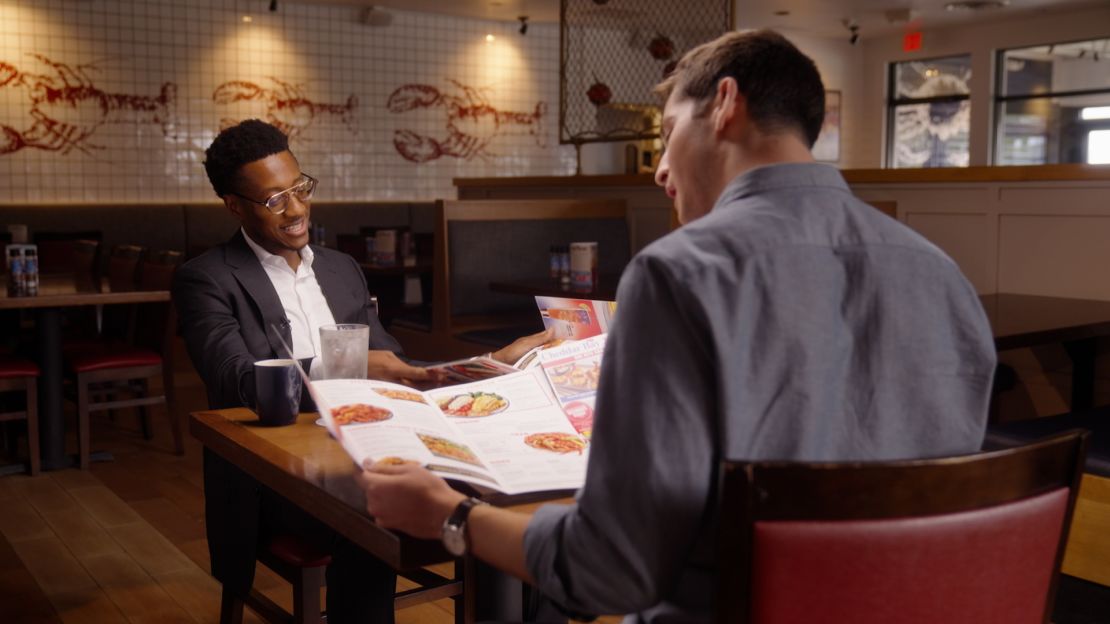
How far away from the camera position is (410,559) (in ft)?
3.64

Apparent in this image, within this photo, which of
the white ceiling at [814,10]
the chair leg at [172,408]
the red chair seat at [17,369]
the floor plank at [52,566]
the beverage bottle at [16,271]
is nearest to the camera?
the floor plank at [52,566]

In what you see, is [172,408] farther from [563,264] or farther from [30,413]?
[563,264]

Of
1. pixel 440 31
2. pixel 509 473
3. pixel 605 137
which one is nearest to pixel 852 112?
pixel 440 31

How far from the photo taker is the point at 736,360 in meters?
0.93

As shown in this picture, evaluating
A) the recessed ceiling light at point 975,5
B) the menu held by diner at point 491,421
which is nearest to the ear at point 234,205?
the menu held by diner at point 491,421

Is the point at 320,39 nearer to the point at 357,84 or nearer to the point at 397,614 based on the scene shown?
the point at 357,84

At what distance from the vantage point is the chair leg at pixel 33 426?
14.0 ft

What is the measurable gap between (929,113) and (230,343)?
1036 centimetres

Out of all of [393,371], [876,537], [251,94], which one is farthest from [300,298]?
[251,94]

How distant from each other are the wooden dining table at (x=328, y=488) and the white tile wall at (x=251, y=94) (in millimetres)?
6665

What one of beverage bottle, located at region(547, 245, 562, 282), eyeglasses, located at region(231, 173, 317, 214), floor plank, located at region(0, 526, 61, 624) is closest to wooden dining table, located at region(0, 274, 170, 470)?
floor plank, located at region(0, 526, 61, 624)

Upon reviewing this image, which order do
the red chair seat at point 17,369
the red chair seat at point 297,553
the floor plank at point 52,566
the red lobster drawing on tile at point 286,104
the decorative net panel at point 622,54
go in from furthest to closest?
1. the decorative net panel at point 622,54
2. the red lobster drawing on tile at point 286,104
3. the red chair seat at point 17,369
4. the floor plank at point 52,566
5. the red chair seat at point 297,553

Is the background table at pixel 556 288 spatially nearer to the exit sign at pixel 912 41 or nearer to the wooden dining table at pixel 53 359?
the wooden dining table at pixel 53 359

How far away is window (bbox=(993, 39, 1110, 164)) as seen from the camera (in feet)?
33.0
